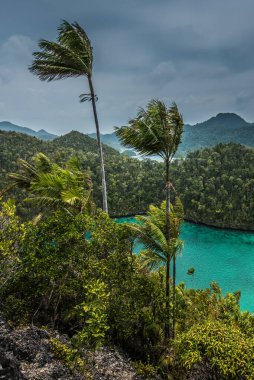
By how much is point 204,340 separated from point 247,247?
89.3ft

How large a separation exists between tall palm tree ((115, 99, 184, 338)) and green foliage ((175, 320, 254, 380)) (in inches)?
48.5

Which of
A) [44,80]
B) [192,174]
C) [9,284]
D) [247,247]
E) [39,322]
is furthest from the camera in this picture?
[192,174]

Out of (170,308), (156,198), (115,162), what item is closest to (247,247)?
(156,198)

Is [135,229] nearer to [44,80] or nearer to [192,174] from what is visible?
[44,80]

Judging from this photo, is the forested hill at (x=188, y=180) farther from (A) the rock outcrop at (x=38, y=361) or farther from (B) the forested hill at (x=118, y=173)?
(A) the rock outcrop at (x=38, y=361)

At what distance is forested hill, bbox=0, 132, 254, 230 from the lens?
→ 39.1 m

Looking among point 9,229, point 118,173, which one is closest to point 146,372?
point 9,229

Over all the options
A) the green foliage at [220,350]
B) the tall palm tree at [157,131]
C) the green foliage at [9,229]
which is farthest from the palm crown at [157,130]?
the green foliage at [220,350]

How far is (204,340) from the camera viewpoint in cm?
530

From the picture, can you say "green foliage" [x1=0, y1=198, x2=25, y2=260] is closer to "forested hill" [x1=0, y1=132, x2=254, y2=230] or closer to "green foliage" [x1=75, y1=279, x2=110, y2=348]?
"green foliage" [x1=75, y1=279, x2=110, y2=348]

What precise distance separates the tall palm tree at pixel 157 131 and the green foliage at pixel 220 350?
4.04 feet

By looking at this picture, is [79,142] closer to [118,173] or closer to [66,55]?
[118,173]

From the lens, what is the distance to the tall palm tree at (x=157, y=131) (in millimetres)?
6473

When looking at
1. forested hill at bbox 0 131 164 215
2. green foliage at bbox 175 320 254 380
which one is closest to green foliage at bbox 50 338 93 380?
green foliage at bbox 175 320 254 380
